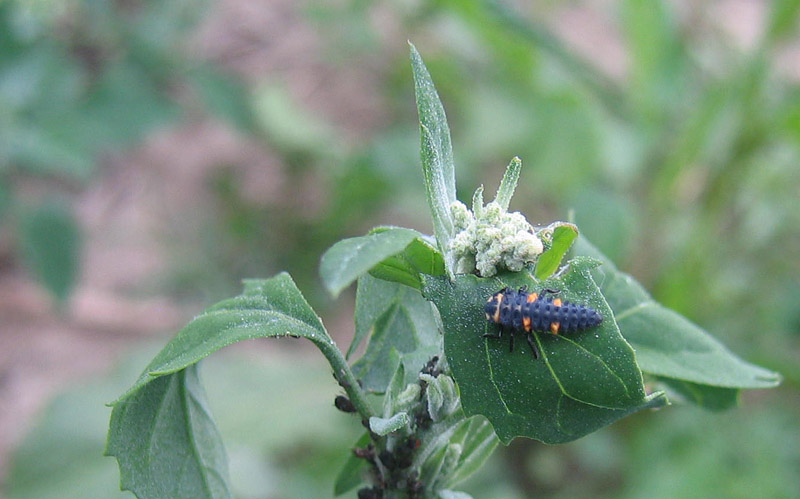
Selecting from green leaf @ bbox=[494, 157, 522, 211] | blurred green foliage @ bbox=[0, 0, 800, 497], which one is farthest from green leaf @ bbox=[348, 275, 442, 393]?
blurred green foliage @ bbox=[0, 0, 800, 497]

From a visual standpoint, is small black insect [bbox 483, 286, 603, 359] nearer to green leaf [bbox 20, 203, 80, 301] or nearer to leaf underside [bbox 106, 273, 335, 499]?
leaf underside [bbox 106, 273, 335, 499]

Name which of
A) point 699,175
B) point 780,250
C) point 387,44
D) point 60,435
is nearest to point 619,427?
point 780,250

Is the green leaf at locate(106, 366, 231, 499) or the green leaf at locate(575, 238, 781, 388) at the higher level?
the green leaf at locate(106, 366, 231, 499)

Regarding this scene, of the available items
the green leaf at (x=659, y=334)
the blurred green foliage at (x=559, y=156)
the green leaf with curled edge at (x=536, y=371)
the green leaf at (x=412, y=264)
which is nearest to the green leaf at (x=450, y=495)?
the green leaf with curled edge at (x=536, y=371)

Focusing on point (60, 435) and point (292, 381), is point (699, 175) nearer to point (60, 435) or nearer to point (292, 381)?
point (292, 381)

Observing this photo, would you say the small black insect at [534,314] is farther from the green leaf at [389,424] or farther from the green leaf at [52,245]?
the green leaf at [52,245]

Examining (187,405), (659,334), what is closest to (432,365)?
(187,405)
